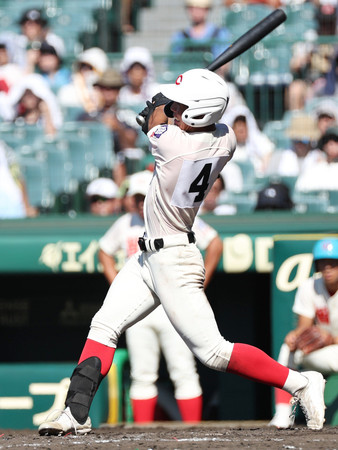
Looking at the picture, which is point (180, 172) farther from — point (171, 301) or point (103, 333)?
point (103, 333)

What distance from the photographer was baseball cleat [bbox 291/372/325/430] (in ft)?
14.7

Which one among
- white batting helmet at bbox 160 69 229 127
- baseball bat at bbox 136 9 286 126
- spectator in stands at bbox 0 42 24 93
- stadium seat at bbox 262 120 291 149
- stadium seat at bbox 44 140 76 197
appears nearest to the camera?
white batting helmet at bbox 160 69 229 127

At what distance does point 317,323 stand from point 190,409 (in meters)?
0.98

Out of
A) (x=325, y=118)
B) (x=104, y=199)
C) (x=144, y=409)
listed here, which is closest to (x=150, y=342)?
(x=144, y=409)

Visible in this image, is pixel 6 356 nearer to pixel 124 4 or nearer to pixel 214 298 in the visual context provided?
pixel 214 298

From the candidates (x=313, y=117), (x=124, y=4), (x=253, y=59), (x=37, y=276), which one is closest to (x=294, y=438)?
(x=37, y=276)

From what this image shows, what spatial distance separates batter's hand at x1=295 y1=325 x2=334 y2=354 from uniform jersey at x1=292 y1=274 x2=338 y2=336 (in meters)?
0.09

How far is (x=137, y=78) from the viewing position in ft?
28.5

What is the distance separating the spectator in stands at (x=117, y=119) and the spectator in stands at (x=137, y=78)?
0.15 metres

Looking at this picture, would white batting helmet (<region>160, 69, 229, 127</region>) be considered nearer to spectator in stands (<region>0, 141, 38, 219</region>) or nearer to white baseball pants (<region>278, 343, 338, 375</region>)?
white baseball pants (<region>278, 343, 338, 375</region>)

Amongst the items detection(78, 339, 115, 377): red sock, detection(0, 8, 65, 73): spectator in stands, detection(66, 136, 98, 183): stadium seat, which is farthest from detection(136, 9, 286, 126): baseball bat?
detection(0, 8, 65, 73): spectator in stands

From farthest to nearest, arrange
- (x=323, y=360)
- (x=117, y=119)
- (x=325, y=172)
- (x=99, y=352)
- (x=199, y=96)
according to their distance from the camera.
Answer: (x=117, y=119), (x=325, y=172), (x=323, y=360), (x=99, y=352), (x=199, y=96)

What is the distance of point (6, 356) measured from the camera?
719 centimetres

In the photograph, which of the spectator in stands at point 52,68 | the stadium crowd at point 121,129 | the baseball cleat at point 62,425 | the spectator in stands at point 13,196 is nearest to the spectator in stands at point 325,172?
the stadium crowd at point 121,129
